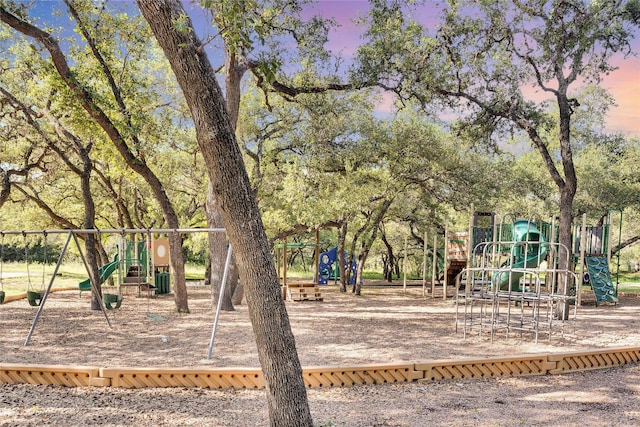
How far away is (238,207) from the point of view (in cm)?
336

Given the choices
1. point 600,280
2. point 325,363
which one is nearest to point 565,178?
point 600,280

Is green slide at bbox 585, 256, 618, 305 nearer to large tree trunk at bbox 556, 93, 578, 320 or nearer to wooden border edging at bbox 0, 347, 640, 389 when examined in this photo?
large tree trunk at bbox 556, 93, 578, 320

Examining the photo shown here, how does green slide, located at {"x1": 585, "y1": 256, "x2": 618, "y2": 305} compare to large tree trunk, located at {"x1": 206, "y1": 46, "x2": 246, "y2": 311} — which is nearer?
large tree trunk, located at {"x1": 206, "y1": 46, "x2": 246, "y2": 311}

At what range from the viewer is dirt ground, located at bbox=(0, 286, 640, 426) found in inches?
174

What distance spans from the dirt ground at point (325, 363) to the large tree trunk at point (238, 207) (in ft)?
2.68

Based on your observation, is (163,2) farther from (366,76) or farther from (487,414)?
(366,76)

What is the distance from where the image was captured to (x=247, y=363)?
6.16 metres

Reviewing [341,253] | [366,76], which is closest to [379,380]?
[366,76]

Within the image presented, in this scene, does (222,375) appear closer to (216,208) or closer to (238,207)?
(238,207)

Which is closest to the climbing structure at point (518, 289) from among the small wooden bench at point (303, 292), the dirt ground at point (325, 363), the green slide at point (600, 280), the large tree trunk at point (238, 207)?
the dirt ground at point (325, 363)

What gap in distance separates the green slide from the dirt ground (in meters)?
2.83

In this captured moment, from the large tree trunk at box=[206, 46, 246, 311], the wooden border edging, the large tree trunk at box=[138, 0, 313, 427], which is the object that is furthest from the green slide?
the large tree trunk at box=[138, 0, 313, 427]

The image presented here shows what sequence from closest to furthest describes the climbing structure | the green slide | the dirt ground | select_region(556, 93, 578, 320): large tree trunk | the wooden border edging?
the dirt ground < the wooden border edging < the climbing structure < select_region(556, 93, 578, 320): large tree trunk < the green slide

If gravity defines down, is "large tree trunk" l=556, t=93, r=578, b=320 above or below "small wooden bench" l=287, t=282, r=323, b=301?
above
